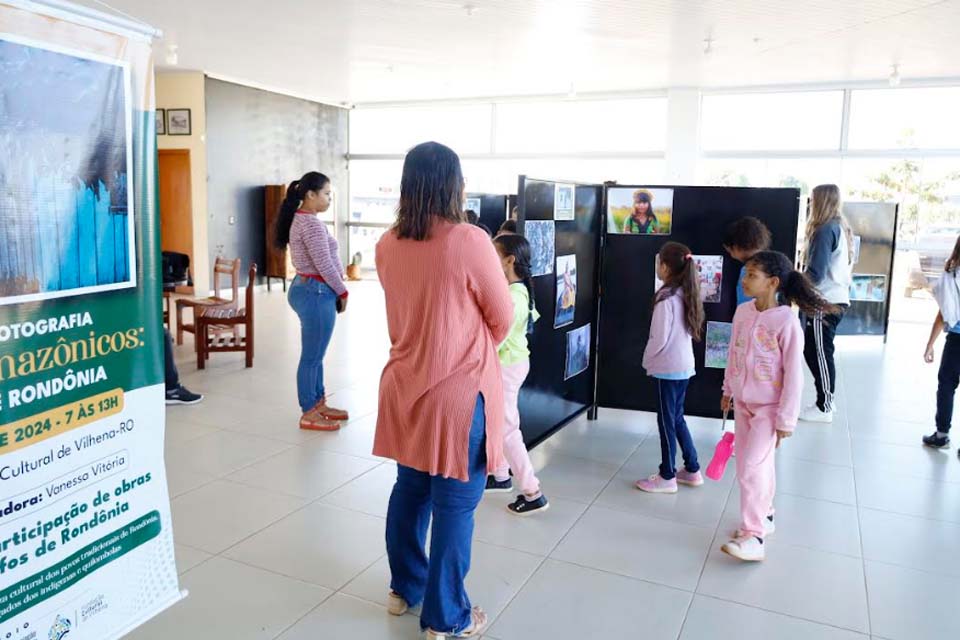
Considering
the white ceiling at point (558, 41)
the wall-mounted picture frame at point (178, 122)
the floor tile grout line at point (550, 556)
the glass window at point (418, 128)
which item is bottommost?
the floor tile grout line at point (550, 556)

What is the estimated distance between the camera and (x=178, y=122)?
1012 cm

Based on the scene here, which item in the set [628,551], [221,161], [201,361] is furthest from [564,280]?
[221,161]

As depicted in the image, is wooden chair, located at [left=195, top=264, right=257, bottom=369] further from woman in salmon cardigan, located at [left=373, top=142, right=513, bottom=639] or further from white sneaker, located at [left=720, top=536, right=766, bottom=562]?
white sneaker, located at [left=720, top=536, right=766, bottom=562]

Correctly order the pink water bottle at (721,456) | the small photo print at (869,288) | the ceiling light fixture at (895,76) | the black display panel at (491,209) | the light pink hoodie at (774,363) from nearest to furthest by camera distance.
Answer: the light pink hoodie at (774,363) < the pink water bottle at (721,456) < the black display panel at (491,209) < the small photo print at (869,288) < the ceiling light fixture at (895,76)

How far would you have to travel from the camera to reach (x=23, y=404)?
154 cm

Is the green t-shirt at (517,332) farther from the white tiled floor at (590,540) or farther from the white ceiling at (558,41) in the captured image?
the white ceiling at (558,41)

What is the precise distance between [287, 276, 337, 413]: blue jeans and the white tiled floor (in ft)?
1.37

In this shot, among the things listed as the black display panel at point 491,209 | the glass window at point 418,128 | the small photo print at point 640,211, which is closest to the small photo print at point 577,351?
the small photo print at point 640,211

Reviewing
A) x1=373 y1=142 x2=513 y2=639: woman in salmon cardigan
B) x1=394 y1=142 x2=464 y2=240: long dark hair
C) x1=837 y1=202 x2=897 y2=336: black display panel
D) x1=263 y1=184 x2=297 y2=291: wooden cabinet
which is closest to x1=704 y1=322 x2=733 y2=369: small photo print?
x1=373 y1=142 x2=513 y2=639: woman in salmon cardigan

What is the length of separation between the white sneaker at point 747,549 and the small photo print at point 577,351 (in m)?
1.49

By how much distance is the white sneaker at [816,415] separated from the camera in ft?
16.5

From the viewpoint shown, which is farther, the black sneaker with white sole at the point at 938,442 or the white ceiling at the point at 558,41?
the white ceiling at the point at 558,41

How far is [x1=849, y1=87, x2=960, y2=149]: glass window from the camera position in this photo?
9.65m

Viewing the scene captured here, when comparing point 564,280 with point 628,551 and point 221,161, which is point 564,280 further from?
point 221,161
